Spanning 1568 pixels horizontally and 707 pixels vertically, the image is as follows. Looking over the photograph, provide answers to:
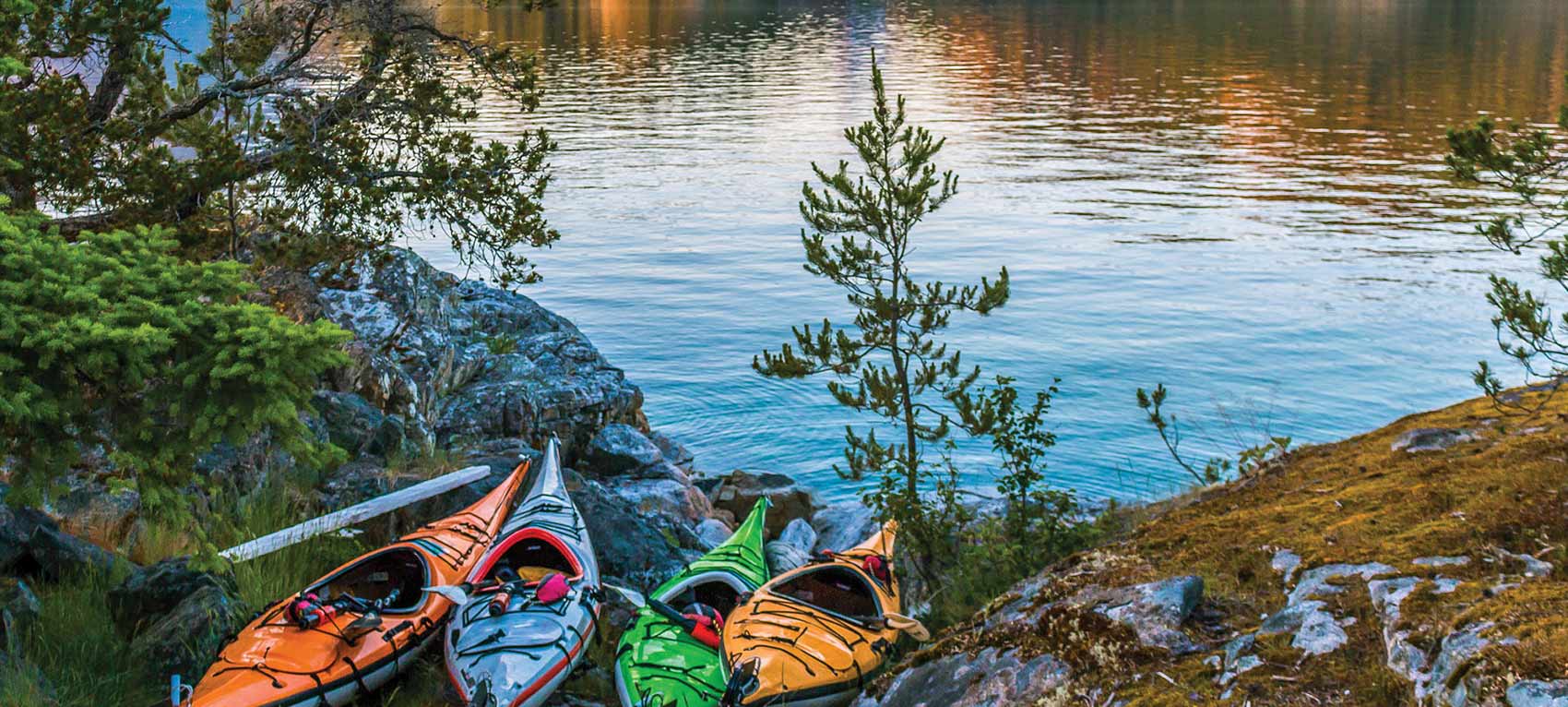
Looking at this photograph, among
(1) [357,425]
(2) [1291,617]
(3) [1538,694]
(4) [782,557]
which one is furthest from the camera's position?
(1) [357,425]

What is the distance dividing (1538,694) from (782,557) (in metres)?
9.78

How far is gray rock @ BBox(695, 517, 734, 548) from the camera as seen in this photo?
45.9 feet

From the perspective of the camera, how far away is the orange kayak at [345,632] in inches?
307

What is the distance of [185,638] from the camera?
26.9 ft

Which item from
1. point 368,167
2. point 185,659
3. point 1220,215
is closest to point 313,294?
point 368,167

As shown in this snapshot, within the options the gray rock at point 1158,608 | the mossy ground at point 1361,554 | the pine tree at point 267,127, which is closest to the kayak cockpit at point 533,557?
the pine tree at point 267,127

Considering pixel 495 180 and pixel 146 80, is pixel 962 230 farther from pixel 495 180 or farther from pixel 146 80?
pixel 146 80

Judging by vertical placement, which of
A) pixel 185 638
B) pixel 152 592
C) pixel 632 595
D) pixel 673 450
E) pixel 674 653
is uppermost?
pixel 152 592

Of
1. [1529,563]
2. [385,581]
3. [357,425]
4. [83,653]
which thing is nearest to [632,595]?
[385,581]

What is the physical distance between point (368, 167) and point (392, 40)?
1389 millimetres

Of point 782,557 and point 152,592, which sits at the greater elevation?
point 152,592

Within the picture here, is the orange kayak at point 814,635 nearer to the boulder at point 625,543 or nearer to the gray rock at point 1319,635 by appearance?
the boulder at point 625,543

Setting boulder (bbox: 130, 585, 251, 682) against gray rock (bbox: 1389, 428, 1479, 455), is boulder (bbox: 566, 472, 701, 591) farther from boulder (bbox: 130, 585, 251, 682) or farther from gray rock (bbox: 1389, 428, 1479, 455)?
gray rock (bbox: 1389, 428, 1479, 455)

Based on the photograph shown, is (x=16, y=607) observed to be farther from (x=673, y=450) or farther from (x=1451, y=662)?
(x=673, y=450)
